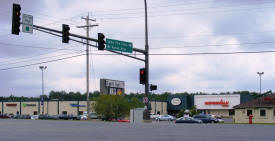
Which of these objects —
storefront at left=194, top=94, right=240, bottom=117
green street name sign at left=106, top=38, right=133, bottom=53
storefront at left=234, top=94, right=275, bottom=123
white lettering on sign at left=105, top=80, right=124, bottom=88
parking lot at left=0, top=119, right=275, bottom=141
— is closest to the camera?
parking lot at left=0, top=119, right=275, bottom=141

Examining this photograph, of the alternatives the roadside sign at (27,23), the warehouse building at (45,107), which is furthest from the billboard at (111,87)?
the roadside sign at (27,23)

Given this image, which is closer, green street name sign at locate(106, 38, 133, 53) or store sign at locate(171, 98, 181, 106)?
green street name sign at locate(106, 38, 133, 53)

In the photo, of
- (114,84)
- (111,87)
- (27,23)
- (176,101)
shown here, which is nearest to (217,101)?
(176,101)

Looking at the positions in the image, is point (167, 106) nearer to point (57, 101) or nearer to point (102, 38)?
point (57, 101)

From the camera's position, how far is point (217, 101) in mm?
95500

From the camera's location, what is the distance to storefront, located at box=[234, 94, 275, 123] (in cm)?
6181

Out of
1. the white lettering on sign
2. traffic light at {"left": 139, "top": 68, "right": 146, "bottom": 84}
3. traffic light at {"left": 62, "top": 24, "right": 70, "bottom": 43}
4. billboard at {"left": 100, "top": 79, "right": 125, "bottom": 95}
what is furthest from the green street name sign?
the white lettering on sign

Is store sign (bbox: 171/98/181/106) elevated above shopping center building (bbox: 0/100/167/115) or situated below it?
above

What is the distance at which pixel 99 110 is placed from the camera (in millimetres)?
70000

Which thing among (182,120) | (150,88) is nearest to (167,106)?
(182,120)

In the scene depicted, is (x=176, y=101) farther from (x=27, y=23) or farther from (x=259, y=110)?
(x=27, y=23)

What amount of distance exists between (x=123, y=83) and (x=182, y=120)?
20.6 meters

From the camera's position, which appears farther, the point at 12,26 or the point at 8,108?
the point at 8,108

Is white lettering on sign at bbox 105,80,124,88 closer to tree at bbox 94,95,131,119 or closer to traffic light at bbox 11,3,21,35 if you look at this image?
tree at bbox 94,95,131,119
